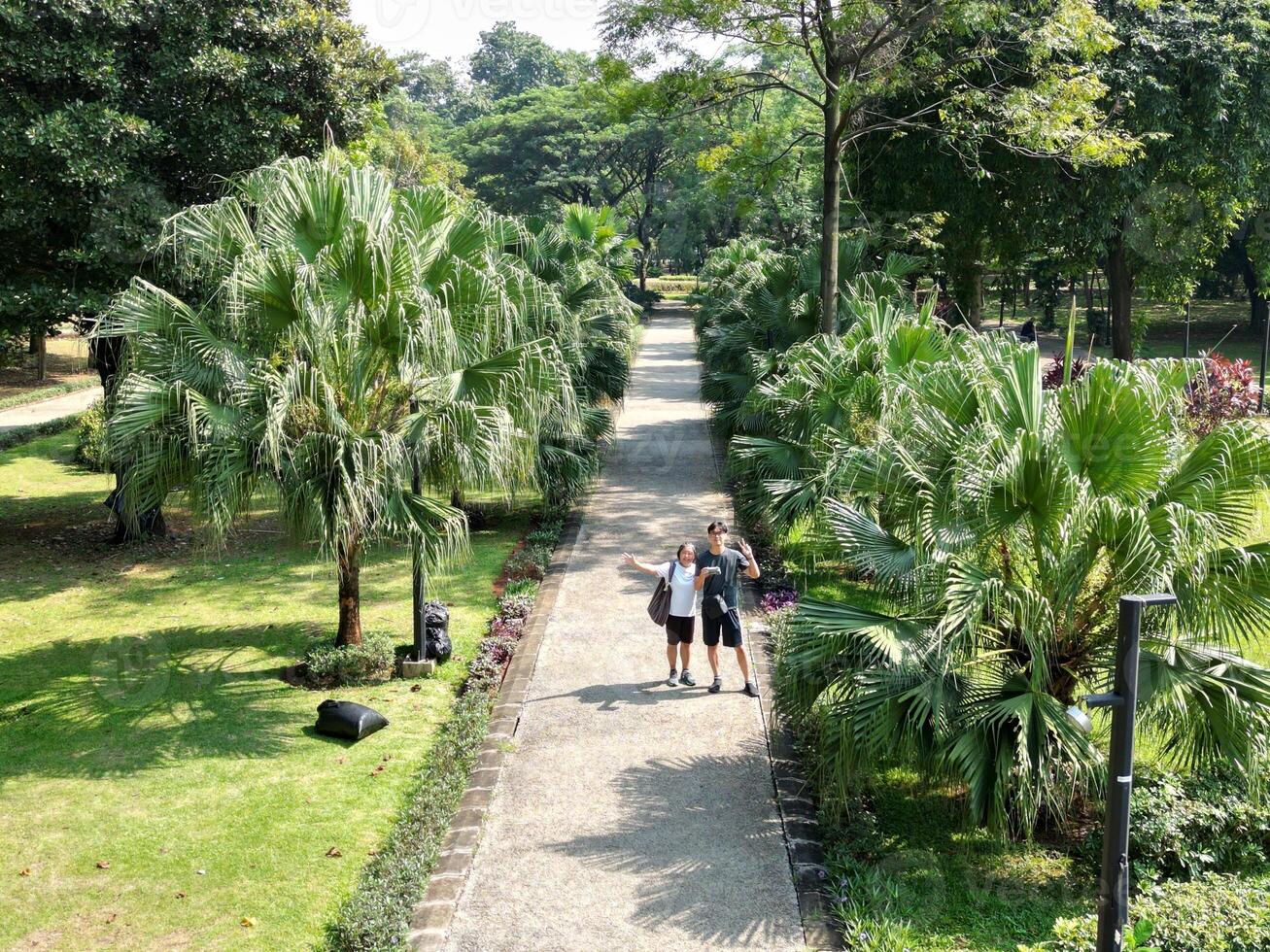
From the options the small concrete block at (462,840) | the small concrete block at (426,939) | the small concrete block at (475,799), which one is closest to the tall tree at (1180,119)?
the small concrete block at (475,799)

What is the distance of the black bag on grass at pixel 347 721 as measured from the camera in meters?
8.91

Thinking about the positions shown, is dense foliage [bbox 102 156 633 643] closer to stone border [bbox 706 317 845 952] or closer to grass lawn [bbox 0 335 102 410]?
stone border [bbox 706 317 845 952]

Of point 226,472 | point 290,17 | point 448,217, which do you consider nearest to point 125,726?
point 226,472

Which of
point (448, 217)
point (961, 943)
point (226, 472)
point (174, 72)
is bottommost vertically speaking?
point (961, 943)

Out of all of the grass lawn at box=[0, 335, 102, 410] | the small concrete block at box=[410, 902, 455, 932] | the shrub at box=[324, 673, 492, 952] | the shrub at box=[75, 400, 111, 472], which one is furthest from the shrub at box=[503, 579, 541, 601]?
the grass lawn at box=[0, 335, 102, 410]

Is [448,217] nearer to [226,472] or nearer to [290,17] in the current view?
[226,472]

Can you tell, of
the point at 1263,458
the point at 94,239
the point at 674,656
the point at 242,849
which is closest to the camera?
the point at 1263,458

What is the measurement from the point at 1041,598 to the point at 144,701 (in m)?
7.64

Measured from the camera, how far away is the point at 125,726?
30.3 feet

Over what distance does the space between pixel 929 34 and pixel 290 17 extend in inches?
360

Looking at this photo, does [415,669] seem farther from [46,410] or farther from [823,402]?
[46,410]

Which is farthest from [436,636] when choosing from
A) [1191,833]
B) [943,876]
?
[1191,833]

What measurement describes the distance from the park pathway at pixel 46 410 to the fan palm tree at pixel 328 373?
54.4 feet

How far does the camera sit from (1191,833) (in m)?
6.88
